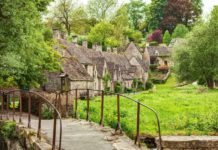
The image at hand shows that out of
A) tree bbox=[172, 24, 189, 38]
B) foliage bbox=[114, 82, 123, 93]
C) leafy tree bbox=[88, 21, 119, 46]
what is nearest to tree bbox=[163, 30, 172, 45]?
tree bbox=[172, 24, 189, 38]

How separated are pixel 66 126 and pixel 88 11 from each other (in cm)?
8652

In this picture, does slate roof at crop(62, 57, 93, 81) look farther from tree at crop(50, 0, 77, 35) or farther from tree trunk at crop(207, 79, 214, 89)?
tree at crop(50, 0, 77, 35)

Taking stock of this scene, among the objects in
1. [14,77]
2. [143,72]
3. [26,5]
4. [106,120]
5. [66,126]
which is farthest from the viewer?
[143,72]

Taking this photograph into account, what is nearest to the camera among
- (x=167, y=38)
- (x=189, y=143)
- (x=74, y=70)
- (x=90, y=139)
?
(x=90, y=139)

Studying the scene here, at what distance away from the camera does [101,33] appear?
9194 cm

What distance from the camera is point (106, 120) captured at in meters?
19.5

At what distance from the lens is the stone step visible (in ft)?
53.9

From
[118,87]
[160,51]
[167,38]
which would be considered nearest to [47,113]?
[118,87]

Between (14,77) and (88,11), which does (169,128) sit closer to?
(14,77)

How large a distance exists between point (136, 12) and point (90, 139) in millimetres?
122565

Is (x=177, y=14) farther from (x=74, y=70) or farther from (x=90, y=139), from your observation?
(x=90, y=139)

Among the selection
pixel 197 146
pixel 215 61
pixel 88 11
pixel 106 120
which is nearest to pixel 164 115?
pixel 106 120

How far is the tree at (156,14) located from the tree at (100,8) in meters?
28.3

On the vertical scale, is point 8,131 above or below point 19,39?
below
